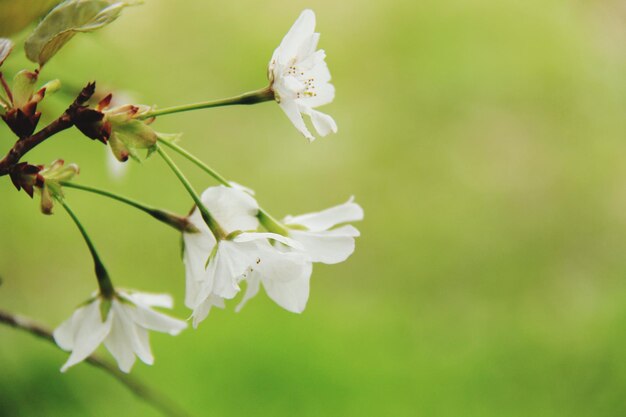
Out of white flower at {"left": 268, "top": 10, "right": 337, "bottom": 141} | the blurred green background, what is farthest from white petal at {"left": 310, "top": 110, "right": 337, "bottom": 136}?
the blurred green background

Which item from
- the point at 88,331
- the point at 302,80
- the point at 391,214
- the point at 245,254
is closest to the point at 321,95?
the point at 302,80

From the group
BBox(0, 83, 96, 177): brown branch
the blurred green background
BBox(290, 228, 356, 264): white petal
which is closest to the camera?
BBox(0, 83, 96, 177): brown branch

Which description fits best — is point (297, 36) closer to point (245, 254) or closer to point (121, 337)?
point (245, 254)

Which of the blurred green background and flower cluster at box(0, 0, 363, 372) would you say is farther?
the blurred green background

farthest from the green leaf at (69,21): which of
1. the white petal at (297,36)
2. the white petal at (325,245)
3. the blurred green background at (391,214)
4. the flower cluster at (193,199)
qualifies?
the blurred green background at (391,214)

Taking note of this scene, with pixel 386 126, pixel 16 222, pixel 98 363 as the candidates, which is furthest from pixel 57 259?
pixel 98 363

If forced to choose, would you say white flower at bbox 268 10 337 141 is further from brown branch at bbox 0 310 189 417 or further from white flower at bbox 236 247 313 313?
brown branch at bbox 0 310 189 417

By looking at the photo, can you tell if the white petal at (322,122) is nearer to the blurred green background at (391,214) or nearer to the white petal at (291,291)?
the white petal at (291,291)
